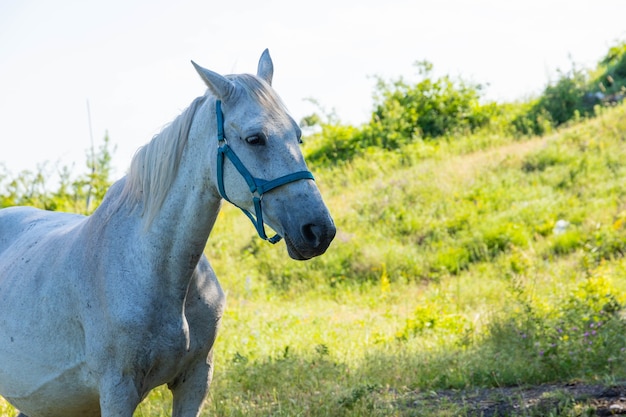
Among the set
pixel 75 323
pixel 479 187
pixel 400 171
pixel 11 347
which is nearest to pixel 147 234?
pixel 75 323

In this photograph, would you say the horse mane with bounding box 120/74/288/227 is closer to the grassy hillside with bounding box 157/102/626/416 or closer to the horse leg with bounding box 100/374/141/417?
the horse leg with bounding box 100/374/141/417

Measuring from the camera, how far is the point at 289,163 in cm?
243

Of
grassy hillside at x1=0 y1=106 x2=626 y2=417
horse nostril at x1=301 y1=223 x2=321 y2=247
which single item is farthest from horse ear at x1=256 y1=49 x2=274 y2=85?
grassy hillside at x1=0 y1=106 x2=626 y2=417

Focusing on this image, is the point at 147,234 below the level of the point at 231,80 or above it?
below

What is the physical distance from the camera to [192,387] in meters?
2.96

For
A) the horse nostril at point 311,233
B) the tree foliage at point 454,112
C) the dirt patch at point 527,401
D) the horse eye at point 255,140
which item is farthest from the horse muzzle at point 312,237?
the tree foliage at point 454,112

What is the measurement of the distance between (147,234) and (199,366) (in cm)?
65

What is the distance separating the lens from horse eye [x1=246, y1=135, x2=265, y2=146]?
2.46 m

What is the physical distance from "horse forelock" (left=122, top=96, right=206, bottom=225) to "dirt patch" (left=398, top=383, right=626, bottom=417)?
2239mm

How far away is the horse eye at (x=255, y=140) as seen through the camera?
2.46m

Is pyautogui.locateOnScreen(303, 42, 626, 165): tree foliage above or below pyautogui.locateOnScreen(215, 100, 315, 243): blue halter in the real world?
below

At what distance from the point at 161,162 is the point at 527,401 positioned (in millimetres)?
2820

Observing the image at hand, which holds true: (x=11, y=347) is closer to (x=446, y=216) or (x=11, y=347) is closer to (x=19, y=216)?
(x=19, y=216)

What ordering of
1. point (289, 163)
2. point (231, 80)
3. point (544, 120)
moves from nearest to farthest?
point (289, 163)
point (231, 80)
point (544, 120)
